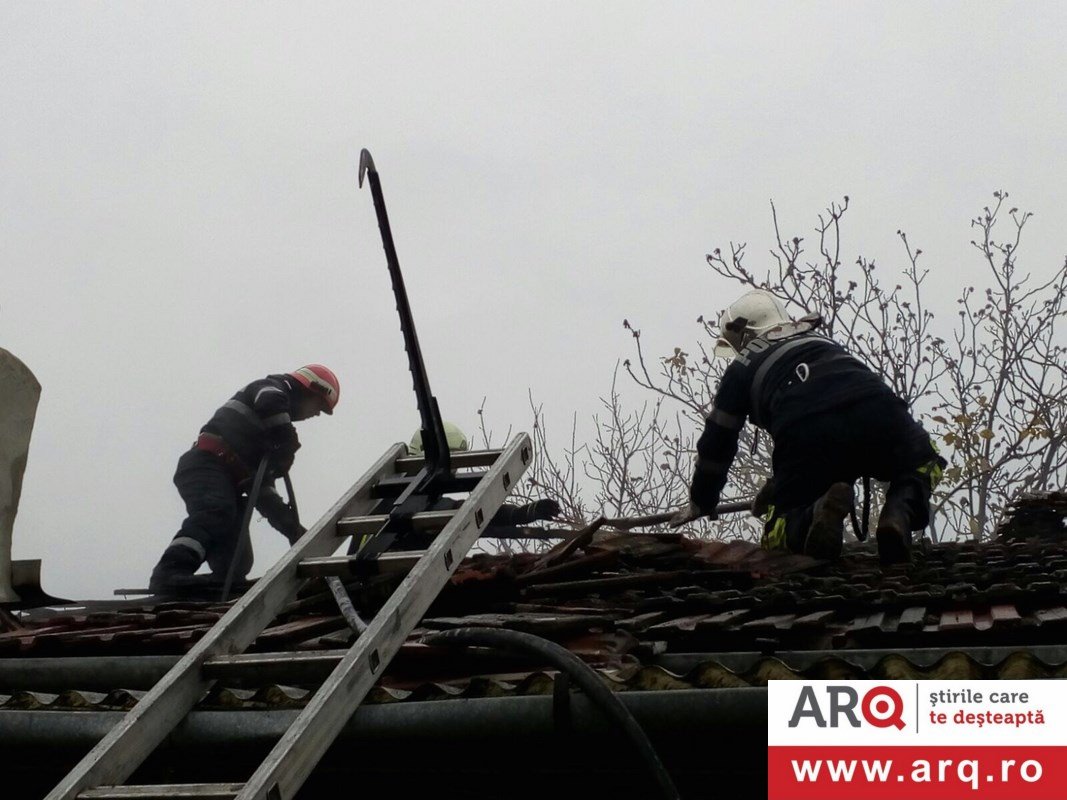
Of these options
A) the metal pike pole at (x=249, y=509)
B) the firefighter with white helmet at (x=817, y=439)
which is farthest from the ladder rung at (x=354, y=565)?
the metal pike pole at (x=249, y=509)

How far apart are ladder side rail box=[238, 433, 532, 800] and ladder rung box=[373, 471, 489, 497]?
15cm

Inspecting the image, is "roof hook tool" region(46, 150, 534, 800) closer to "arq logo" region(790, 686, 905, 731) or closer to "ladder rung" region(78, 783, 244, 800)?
"ladder rung" region(78, 783, 244, 800)

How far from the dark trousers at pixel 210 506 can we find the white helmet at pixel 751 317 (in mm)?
4319

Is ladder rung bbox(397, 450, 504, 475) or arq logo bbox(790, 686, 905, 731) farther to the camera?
ladder rung bbox(397, 450, 504, 475)

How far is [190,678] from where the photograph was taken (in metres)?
3.28

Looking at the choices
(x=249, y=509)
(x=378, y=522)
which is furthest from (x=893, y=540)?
(x=249, y=509)

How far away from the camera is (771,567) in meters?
5.70

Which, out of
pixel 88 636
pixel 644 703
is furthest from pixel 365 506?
pixel 644 703

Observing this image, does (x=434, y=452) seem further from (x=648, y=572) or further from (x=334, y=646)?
(x=648, y=572)

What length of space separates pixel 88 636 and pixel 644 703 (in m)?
2.34

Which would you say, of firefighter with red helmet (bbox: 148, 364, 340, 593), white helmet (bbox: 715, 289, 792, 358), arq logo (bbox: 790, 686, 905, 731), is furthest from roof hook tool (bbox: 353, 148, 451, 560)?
firefighter with red helmet (bbox: 148, 364, 340, 593)

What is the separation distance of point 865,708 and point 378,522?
1.65 m

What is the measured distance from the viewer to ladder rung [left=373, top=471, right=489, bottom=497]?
449cm

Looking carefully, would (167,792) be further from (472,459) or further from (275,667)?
(472,459)
